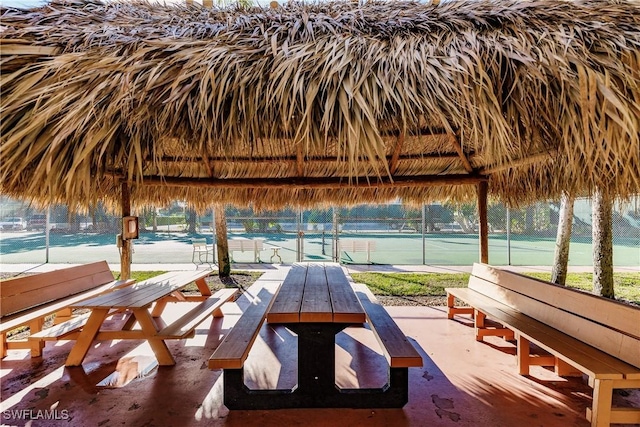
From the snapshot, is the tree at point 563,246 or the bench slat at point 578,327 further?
the tree at point 563,246

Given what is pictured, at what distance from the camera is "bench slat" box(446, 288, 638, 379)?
6.13 feet

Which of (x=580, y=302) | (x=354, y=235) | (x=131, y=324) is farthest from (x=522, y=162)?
(x=354, y=235)

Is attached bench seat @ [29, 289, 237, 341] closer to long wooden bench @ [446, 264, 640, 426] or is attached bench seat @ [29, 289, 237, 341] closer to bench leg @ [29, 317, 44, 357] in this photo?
bench leg @ [29, 317, 44, 357]

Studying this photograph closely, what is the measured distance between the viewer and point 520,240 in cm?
1659

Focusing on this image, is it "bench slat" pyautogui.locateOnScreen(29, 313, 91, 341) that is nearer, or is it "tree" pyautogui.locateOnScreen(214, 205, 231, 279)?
"bench slat" pyautogui.locateOnScreen(29, 313, 91, 341)

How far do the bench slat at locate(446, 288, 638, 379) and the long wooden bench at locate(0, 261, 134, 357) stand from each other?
403 centimetres

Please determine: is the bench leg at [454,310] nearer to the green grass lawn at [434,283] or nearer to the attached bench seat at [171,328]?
the green grass lawn at [434,283]

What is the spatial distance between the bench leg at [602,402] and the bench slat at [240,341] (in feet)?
7.02

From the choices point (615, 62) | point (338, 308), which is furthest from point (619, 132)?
point (338, 308)

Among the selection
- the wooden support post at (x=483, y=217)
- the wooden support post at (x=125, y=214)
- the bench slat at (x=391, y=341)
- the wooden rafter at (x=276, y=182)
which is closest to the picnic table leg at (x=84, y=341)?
the wooden support post at (x=125, y=214)

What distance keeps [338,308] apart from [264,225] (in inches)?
508

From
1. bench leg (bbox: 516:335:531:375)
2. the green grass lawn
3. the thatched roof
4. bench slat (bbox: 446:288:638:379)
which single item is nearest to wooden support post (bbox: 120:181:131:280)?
the thatched roof

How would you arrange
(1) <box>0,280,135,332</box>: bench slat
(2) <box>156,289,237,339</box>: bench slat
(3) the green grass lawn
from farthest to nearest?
(3) the green grass lawn < (2) <box>156,289,237,339</box>: bench slat < (1) <box>0,280,135,332</box>: bench slat

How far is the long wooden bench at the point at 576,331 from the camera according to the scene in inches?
74.2
